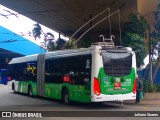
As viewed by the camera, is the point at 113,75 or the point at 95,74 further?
the point at 113,75

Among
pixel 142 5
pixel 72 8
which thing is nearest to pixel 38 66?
pixel 72 8

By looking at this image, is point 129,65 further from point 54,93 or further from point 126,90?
point 54,93

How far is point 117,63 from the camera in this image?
694 inches

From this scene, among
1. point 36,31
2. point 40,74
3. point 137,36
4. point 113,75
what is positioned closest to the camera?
point 113,75

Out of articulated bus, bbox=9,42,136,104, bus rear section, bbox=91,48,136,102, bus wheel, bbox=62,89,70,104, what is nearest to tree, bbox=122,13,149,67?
articulated bus, bbox=9,42,136,104

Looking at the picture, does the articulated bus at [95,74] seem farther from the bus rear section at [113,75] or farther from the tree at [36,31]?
the tree at [36,31]

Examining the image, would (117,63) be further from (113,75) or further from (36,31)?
(36,31)

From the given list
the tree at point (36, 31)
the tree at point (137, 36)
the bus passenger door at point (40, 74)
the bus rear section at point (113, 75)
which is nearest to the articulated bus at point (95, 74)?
the bus rear section at point (113, 75)

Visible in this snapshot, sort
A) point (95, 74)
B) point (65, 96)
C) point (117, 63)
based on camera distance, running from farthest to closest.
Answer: point (65, 96)
point (117, 63)
point (95, 74)

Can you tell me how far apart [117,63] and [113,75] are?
0.60 metres

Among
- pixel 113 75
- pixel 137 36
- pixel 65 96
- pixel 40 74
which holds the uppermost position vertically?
pixel 137 36

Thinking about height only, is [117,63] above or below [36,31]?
below

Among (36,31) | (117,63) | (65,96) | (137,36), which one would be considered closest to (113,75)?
(117,63)

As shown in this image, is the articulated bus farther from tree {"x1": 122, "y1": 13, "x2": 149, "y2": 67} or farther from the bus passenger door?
tree {"x1": 122, "y1": 13, "x2": 149, "y2": 67}
